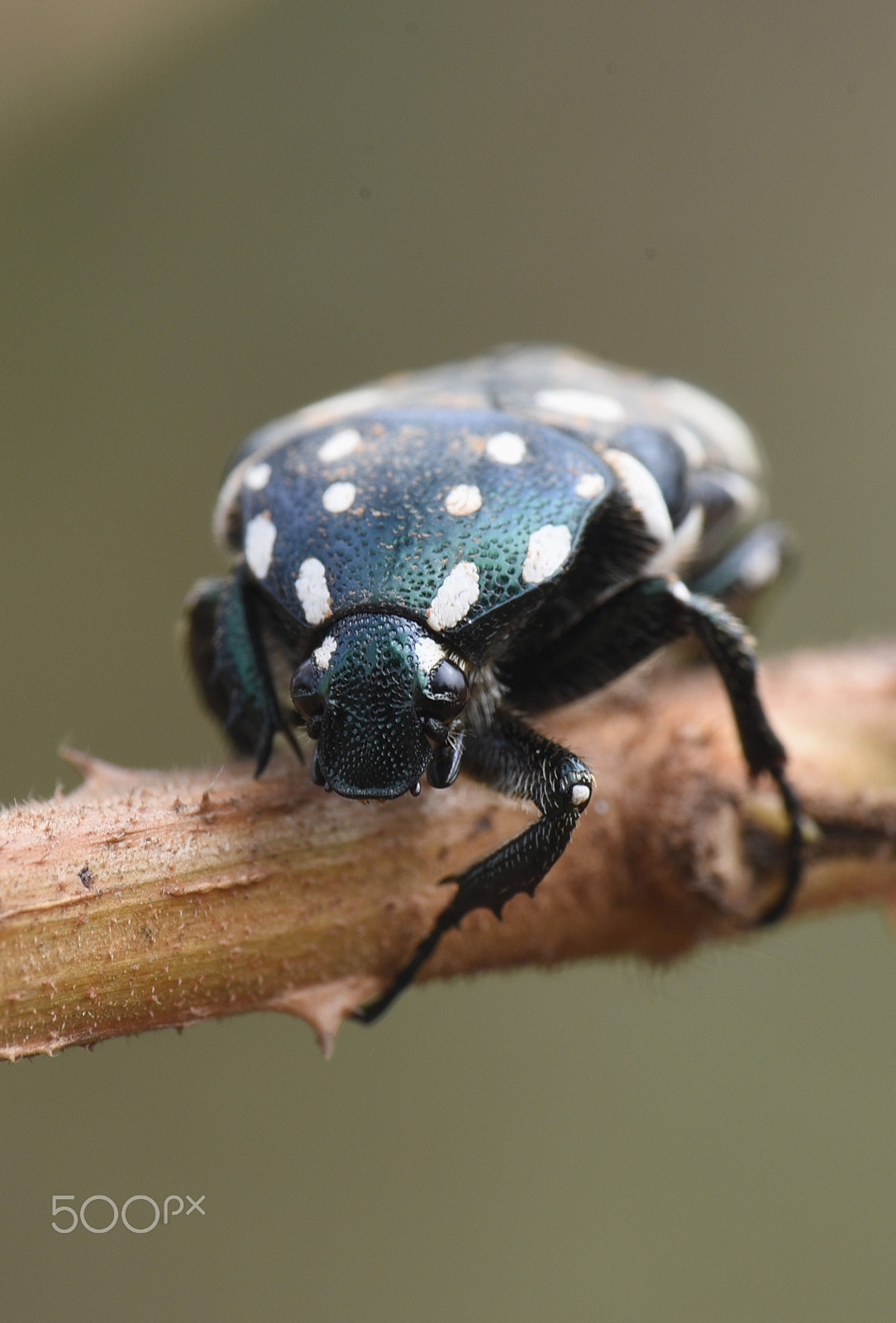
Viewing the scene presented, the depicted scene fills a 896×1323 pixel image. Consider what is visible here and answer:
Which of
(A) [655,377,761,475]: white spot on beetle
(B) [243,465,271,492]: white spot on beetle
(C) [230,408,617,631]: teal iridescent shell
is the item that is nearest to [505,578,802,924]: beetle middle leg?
(C) [230,408,617,631]: teal iridescent shell

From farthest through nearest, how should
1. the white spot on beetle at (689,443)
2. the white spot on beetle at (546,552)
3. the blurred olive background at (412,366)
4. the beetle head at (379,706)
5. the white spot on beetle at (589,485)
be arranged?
the blurred olive background at (412,366)
the white spot on beetle at (689,443)
the white spot on beetle at (589,485)
the white spot on beetle at (546,552)
the beetle head at (379,706)

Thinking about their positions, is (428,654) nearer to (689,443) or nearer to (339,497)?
(339,497)

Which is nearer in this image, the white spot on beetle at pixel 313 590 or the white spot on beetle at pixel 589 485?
the white spot on beetle at pixel 313 590

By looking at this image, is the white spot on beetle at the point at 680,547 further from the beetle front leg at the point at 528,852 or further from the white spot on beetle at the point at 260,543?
the white spot on beetle at the point at 260,543

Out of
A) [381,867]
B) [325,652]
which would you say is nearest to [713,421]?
[325,652]

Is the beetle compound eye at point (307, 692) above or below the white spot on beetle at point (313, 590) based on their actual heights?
below

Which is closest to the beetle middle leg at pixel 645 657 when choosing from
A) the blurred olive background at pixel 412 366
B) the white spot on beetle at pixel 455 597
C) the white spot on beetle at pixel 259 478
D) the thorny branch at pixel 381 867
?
the thorny branch at pixel 381 867

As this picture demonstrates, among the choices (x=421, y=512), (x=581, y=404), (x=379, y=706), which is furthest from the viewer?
(x=581, y=404)
